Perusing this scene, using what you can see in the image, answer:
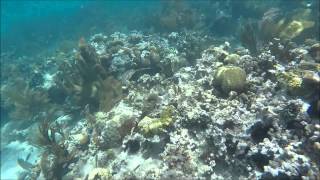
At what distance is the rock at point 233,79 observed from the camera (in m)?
5.65

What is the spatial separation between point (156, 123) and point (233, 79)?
1.46 meters

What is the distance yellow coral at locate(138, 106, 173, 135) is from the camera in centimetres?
562

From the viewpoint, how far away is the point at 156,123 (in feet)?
18.7

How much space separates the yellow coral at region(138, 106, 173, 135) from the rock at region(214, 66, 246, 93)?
1.02 m

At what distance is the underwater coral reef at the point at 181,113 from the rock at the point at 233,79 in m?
0.02

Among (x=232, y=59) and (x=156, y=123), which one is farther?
(x=232, y=59)

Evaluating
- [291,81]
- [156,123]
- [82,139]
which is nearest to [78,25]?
[82,139]

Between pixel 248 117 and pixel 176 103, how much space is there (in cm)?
153

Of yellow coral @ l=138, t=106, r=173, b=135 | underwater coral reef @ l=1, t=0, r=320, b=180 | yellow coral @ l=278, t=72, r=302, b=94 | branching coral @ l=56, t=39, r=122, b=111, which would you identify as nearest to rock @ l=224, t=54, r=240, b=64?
underwater coral reef @ l=1, t=0, r=320, b=180

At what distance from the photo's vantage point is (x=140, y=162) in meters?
5.54

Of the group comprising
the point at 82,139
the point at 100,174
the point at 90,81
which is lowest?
the point at 82,139

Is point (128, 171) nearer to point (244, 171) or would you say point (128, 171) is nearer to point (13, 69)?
point (244, 171)

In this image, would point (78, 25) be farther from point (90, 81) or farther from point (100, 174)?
point (100, 174)

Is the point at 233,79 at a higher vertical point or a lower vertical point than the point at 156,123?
higher
